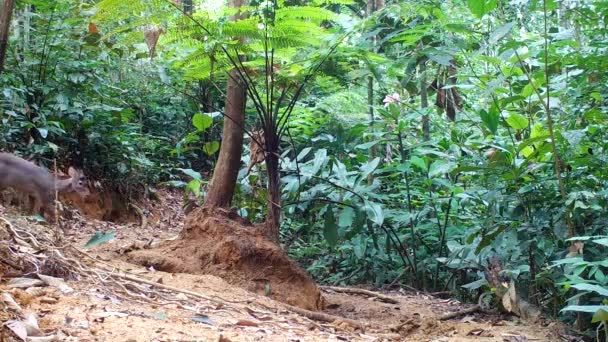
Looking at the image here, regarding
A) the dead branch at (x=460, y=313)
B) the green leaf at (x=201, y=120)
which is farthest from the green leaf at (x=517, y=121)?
the green leaf at (x=201, y=120)

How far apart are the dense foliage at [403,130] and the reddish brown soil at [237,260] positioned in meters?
0.73

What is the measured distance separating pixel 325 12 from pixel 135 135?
3935 mm

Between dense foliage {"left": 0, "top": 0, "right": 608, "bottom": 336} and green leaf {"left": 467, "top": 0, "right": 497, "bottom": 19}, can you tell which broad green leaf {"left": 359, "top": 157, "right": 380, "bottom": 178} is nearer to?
dense foliage {"left": 0, "top": 0, "right": 608, "bottom": 336}

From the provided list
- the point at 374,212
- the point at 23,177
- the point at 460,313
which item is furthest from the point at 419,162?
the point at 23,177

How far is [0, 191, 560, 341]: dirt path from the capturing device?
2.14m

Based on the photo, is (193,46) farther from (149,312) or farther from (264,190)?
(149,312)

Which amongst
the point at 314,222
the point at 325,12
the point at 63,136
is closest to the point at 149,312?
the point at 325,12

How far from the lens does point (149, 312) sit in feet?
8.12

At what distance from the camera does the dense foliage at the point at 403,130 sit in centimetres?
321

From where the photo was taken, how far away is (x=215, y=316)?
265 centimetres

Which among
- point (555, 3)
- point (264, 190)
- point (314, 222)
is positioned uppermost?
point (555, 3)

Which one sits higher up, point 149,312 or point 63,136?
point 63,136

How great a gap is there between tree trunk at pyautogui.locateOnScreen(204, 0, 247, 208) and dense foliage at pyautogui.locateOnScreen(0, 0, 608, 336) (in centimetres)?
21

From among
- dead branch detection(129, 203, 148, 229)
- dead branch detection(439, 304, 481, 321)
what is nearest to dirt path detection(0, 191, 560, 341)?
dead branch detection(439, 304, 481, 321)
